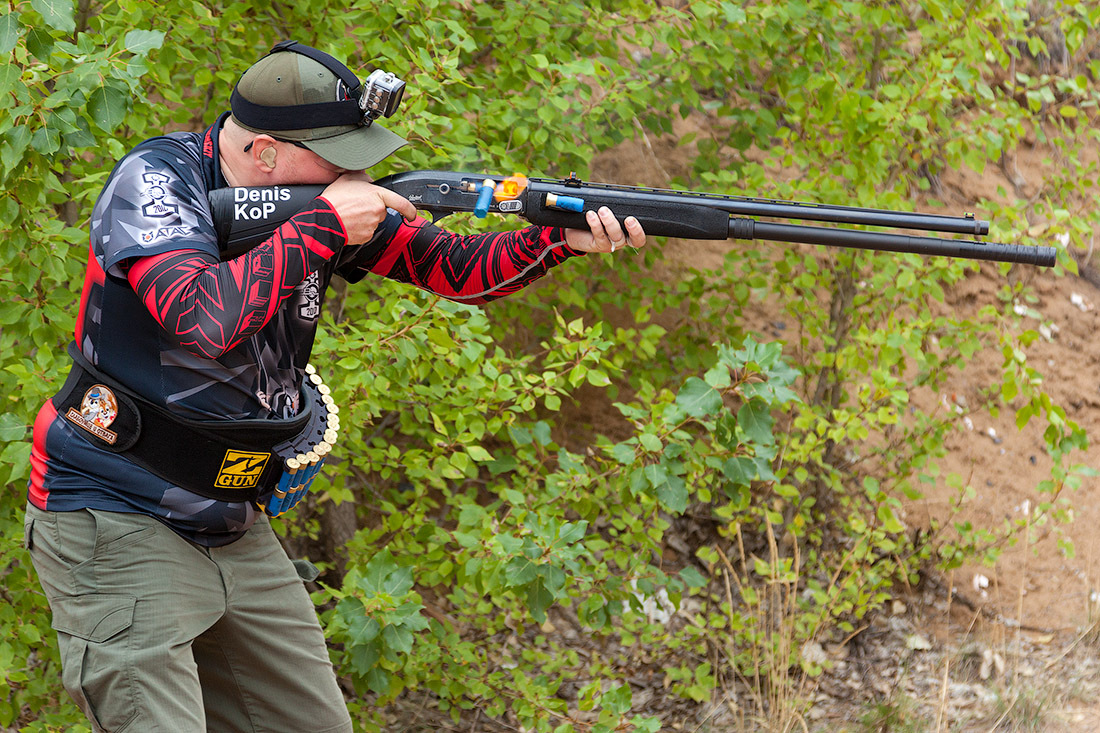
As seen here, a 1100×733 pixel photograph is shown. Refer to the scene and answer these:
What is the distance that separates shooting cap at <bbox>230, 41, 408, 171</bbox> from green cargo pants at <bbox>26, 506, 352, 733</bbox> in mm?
999

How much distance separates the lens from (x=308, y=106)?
2.47 meters

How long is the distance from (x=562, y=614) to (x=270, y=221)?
3203 mm

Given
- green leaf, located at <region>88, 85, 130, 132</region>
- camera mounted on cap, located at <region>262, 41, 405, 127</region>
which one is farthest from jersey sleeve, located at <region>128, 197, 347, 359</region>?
green leaf, located at <region>88, 85, 130, 132</region>

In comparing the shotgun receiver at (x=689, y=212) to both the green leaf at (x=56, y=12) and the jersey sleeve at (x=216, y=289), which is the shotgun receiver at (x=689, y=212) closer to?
the jersey sleeve at (x=216, y=289)

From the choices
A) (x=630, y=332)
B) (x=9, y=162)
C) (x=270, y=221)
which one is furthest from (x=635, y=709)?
(x=9, y=162)

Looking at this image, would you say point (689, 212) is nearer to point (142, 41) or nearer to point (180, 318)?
point (180, 318)

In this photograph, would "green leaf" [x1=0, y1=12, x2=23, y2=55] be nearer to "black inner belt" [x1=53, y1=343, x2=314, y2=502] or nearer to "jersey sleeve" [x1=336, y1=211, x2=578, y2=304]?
"black inner belt" [x1=53, y1=343, x2=314, y2=502]

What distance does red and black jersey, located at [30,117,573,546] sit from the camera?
2.20 meters

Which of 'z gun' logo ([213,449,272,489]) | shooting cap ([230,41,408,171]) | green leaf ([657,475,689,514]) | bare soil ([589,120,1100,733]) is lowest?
bare soil ([589,120,1100,733])

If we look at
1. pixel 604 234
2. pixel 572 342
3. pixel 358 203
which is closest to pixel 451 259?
pixel 604 234

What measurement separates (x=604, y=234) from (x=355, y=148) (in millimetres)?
729

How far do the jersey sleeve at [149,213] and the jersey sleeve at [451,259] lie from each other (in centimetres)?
63

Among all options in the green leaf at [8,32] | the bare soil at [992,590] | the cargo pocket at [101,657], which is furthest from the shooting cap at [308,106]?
the bare soil at [992,590]

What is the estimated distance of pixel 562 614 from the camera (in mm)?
5141
